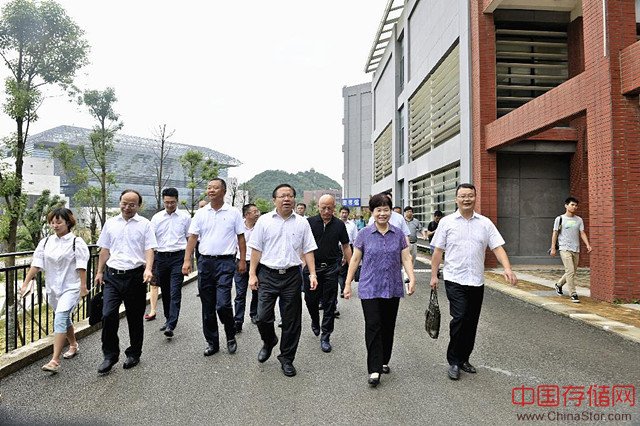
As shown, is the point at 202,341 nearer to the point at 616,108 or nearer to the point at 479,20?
the point at 616,108

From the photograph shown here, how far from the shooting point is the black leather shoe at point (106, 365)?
4.21m

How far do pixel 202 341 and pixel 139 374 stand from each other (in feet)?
4.05

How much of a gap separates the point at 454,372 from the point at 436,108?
15203mm

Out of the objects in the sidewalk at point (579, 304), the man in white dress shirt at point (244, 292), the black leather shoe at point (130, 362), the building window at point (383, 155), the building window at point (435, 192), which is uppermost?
the building window at point (383, 155)

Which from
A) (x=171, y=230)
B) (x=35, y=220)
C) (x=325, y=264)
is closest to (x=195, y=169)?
(x=35, y=220)

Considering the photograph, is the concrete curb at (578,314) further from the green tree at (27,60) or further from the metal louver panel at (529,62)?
the green tree at (27,60)

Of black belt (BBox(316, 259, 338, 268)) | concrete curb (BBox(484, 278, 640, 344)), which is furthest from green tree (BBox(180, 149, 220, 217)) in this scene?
black belt (BBox(316, 259, 338, 268))

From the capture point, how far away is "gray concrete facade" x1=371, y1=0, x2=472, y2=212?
14.2 m

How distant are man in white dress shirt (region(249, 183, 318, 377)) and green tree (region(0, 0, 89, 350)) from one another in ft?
24.7

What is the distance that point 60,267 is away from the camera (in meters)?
4.39

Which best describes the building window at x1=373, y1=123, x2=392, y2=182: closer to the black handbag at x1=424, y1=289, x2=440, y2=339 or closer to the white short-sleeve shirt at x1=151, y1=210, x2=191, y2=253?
the white short-sleeve shirt at x1=151, y1=210, x2=191, y2=253

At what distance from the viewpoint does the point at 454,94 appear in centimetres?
1554

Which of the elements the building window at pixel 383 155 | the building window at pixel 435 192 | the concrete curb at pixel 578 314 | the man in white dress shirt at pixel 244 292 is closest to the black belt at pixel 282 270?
the man in white dress shirt at pixel 244 292

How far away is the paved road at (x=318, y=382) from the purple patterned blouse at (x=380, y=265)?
0.82 meters
